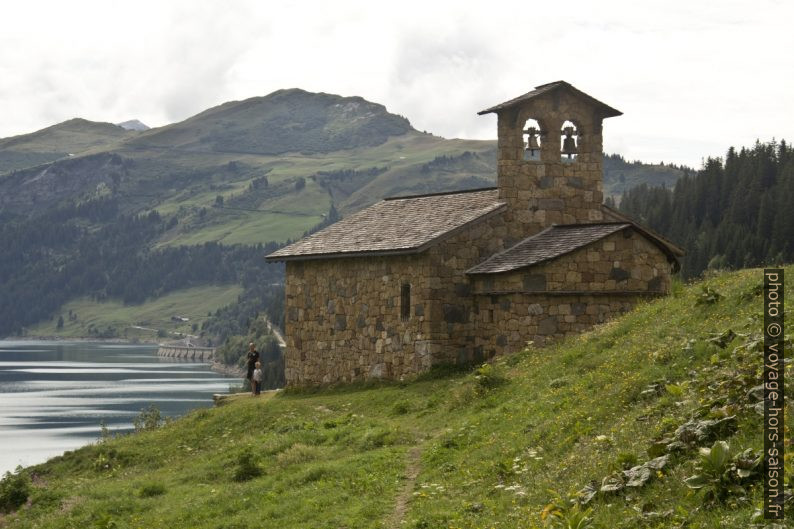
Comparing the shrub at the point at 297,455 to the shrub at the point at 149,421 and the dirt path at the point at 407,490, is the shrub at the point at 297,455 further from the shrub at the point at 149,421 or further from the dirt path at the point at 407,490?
the shrub at the point at 149,421

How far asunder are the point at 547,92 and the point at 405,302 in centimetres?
791

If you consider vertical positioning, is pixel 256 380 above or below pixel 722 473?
below

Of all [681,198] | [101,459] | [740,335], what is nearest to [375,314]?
[101,459]

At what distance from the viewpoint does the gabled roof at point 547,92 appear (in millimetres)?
33625

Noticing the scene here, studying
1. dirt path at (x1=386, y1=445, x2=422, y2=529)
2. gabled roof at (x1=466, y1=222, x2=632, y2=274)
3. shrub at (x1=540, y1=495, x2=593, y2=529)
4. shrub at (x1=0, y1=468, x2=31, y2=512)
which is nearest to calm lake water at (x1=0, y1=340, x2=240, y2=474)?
shrub at (x1=0, y1=468, x2=31, y2=512)

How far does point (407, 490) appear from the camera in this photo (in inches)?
739

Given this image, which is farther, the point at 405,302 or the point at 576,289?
the point at 405,302

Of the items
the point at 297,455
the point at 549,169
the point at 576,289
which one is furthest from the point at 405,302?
the point at 297,455

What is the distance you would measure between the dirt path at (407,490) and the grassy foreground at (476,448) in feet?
0.18

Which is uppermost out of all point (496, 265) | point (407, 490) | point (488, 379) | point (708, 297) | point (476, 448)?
point (496, 265)

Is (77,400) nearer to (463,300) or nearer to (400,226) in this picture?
(400,226)

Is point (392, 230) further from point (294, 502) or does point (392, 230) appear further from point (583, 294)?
point (294, 502)

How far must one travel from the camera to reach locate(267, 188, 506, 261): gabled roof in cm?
3256

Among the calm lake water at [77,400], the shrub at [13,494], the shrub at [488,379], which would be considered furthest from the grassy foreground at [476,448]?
the calm lake water at [77,400]
